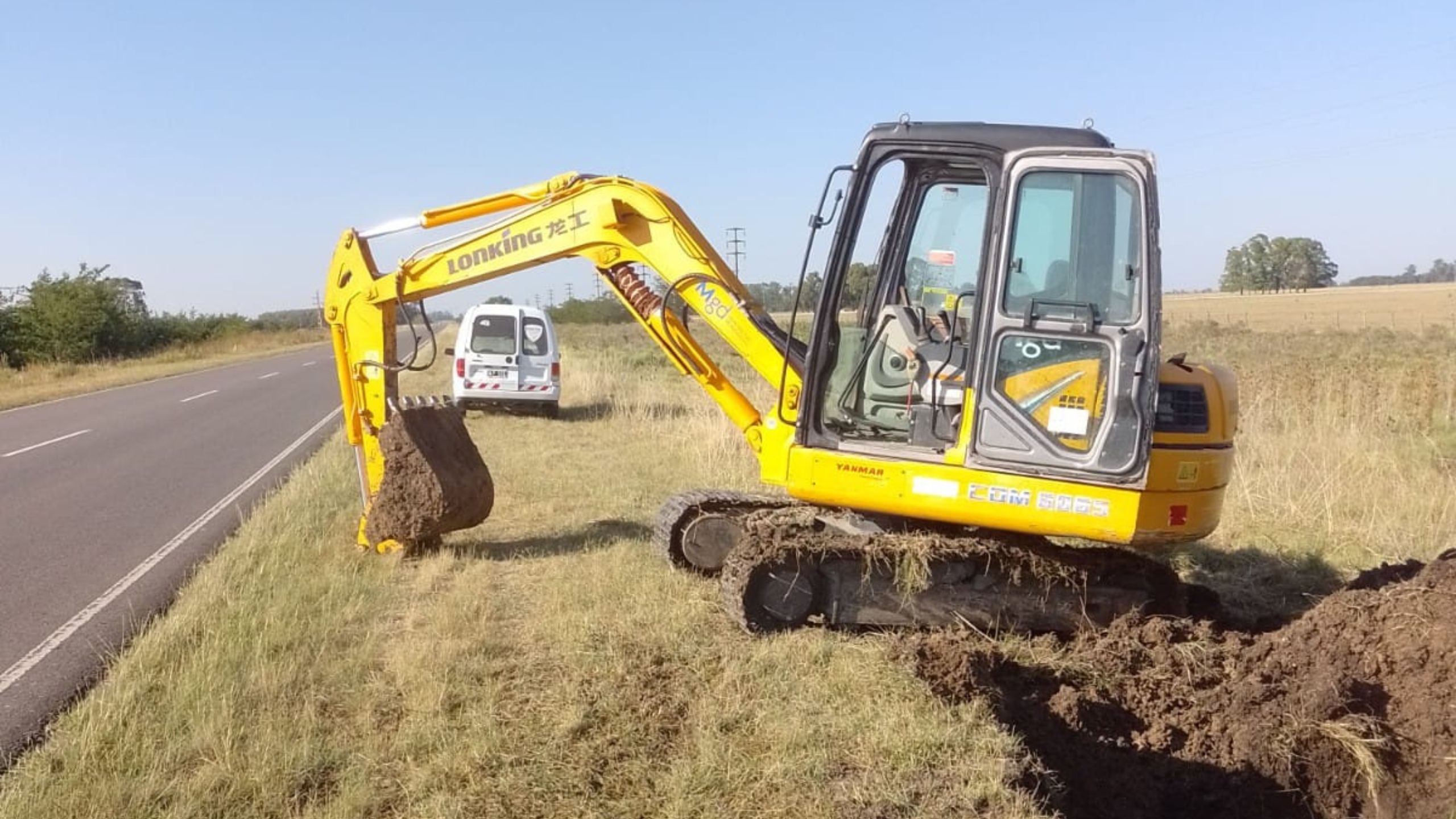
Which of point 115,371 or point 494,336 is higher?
point 494,336

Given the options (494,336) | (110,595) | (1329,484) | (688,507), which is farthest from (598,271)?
(494,336)

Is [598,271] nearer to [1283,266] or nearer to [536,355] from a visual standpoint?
[536,355]

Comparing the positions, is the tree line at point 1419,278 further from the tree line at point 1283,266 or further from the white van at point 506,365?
the white van at point 506,365

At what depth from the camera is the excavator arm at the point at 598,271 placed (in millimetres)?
6535

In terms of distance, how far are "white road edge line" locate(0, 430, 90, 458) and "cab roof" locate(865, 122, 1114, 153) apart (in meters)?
12.5

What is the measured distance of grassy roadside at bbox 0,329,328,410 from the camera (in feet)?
82.1

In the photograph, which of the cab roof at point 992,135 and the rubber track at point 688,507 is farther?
the rubber track at point 688,507

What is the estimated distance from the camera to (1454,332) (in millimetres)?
34969

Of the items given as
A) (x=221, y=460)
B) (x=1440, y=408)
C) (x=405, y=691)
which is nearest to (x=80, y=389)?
(x=221, y=460)

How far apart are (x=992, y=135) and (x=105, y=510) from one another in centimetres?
842

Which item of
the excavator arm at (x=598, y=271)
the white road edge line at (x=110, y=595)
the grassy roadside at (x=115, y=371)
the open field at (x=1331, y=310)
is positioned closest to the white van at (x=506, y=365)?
the white road edge line at (x=110, y=595)

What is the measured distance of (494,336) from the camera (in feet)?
56.9

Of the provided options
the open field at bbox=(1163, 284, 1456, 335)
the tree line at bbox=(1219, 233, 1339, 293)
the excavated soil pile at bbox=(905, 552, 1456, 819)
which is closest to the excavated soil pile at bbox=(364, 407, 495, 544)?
the excavated soil pile at bbox=(905, 552, 1456, 819)

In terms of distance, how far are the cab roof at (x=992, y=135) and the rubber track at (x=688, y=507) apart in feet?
7.74
